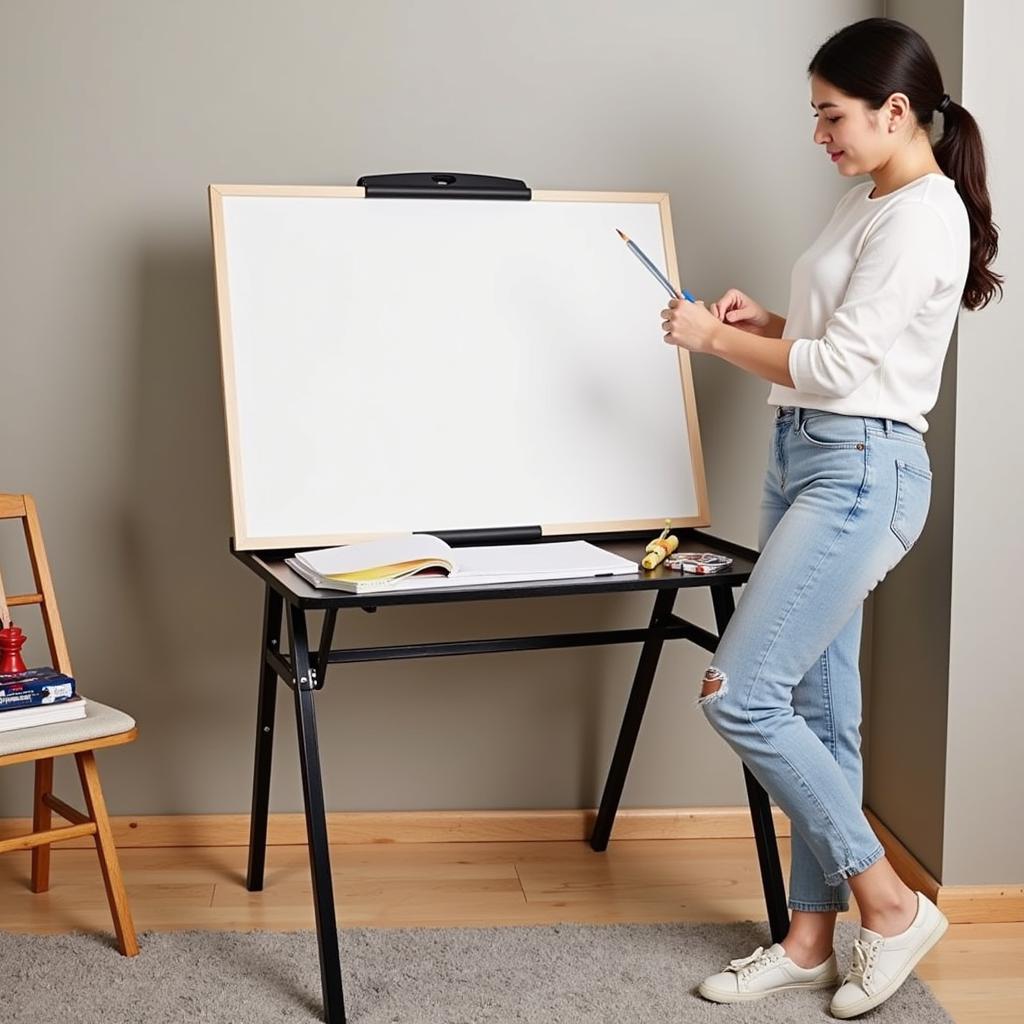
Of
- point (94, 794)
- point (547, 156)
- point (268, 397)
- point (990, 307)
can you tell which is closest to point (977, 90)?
point (990, 307)

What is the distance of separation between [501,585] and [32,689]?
0.82m

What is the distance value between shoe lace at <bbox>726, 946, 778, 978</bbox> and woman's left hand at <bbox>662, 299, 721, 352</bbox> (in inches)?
38.7

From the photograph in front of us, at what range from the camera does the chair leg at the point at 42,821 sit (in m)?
2.50

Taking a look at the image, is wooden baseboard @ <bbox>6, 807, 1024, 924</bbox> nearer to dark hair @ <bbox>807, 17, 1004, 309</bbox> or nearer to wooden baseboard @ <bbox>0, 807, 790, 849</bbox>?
wooden baseboard @ <bbox>0, 807, 790, 849</bbox>

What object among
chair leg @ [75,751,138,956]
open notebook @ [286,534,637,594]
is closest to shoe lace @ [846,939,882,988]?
open notebook @ [286,534,637,594]

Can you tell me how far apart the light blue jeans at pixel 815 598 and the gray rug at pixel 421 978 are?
12.5 inches

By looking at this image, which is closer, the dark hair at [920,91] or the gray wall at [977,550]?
the dark hair at [920,91]

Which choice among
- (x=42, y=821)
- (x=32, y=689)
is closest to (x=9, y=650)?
(x=32, y=689)

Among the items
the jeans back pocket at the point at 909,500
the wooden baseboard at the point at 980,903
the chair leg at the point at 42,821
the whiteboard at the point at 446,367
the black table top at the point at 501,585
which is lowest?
the wooden baseboard at the point at 980,903

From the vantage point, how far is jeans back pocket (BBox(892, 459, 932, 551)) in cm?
204

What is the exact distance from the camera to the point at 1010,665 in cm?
244

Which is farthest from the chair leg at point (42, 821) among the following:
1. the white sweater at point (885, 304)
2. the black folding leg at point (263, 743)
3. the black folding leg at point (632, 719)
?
the white sweater at point (885, 304)

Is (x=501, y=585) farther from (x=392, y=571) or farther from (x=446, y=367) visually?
(x=446, y=367)

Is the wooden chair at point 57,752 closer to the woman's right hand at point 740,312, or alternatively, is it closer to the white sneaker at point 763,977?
the white sneaker at point 763,977
